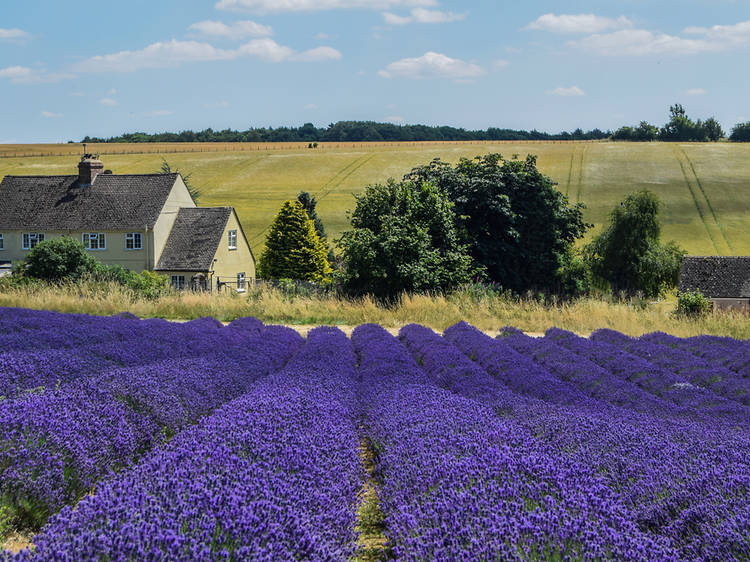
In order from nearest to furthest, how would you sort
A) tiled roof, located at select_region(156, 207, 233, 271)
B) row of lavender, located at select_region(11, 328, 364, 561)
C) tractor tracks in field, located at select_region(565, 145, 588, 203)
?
1. row of lavender, located at select_region(11, 328, 364, 561)
2. tiled roof, located at select_region(156, 207, 233, 271)
3. tractor tracks in field, located at select_region(565, 145, 588, 203)

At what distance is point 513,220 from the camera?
2861cm

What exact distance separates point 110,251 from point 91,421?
1439 inches

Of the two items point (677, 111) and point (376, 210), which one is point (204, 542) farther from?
point (677, 111)

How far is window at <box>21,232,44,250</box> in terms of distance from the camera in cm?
3875

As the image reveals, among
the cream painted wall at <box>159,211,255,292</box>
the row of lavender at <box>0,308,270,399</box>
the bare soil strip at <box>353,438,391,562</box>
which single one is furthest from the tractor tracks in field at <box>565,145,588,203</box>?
the bare soil strip at <box>353,438,391,562</box>

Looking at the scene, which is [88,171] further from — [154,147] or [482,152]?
[482,152]

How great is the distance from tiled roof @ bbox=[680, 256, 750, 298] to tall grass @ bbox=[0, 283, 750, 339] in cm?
2649

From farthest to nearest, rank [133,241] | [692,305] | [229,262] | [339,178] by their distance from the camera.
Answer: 1. [339,178]
2. [229,262]
3. [133,241]
4. [692,305]

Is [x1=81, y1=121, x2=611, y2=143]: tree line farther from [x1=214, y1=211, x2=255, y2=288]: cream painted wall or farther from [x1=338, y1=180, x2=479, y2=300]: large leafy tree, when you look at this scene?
[x1=338, y1=180, x2=479, y2=300]: large leafy tree

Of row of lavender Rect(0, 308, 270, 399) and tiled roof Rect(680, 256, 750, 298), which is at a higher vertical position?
row of lavender Rect(0, 308, 270, 399)

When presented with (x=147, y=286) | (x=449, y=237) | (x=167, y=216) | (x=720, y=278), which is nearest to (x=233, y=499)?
(x=147, y=286)

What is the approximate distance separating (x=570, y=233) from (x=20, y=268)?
24.2 meters

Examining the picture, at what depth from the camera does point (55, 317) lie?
13203mm

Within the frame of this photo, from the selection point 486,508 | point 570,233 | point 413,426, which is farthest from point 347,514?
point 570,233
